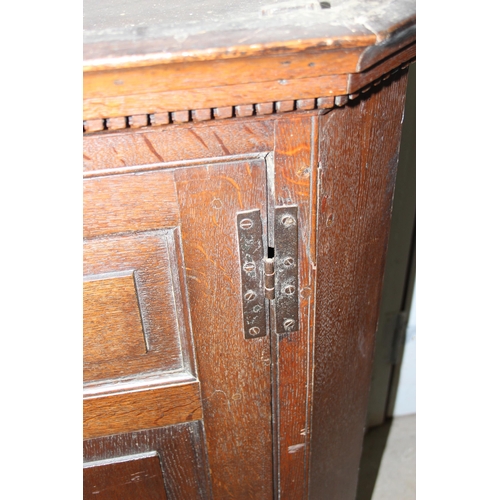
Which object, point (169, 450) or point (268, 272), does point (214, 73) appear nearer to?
point (268, 272)

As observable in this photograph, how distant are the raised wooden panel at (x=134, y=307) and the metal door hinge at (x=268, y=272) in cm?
7

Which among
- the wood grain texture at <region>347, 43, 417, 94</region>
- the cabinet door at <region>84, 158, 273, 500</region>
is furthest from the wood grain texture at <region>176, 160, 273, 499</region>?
the wood grain texture at <region>347, 43, 417, 94</region>

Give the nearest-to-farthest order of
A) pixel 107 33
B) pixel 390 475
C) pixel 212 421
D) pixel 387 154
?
pixel 107 33 < pixel 387 154 < pixel 212 421 < pixel 390 475

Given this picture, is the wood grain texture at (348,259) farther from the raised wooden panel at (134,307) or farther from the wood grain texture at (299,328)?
the raised wooden panel at (134,307)

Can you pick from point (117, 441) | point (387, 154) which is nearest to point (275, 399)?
point (117, 441)

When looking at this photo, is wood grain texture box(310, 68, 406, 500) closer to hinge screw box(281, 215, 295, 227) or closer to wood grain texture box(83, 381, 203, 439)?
hinge screw box(281, 215, 295, 227)

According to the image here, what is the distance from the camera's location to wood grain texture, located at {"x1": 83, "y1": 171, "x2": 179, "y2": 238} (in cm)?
54

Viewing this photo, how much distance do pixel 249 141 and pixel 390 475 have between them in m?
1.13

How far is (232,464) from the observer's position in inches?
30.5

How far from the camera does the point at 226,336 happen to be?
660 millimetres

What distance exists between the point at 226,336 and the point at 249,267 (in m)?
0.10

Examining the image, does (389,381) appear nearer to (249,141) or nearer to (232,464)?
(232,464)

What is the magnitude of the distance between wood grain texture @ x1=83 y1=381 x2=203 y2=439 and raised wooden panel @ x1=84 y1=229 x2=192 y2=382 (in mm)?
27

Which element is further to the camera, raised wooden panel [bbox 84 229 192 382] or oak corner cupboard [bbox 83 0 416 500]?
raised wooden panel [bbox 84 229 192 382]
